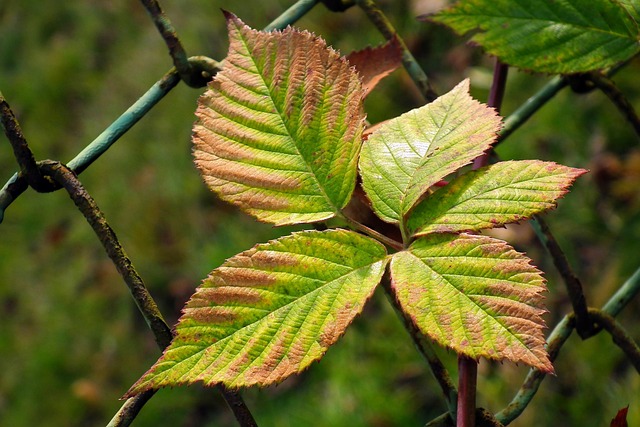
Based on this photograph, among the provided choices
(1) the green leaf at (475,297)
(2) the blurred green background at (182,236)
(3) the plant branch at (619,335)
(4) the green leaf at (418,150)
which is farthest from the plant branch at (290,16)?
(2) the blurred green background at (182,236)

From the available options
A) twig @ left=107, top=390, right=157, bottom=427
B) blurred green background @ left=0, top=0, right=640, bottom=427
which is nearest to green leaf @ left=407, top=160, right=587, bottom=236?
twig @ left=107, top=390, right=157, bottom=427

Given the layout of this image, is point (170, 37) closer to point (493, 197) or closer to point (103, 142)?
point (103, 142)

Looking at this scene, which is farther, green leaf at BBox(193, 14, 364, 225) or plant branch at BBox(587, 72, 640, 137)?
plant branch at BBox(587, 72, 640, 137)

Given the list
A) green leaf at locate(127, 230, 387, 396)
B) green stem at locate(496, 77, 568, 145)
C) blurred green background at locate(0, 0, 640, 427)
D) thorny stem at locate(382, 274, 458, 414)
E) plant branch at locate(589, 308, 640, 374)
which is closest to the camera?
green leaf at locate(127, 230, 387, 396)

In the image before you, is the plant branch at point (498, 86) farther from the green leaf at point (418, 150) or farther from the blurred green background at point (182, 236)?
the blurred green background at point (182, 236)

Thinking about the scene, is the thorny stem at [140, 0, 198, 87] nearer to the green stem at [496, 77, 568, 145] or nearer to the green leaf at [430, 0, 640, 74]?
the green leaf at [430, 0, 640, 74]

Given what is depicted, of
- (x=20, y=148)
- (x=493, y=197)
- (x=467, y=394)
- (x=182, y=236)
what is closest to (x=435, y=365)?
(x=467, y=394)
